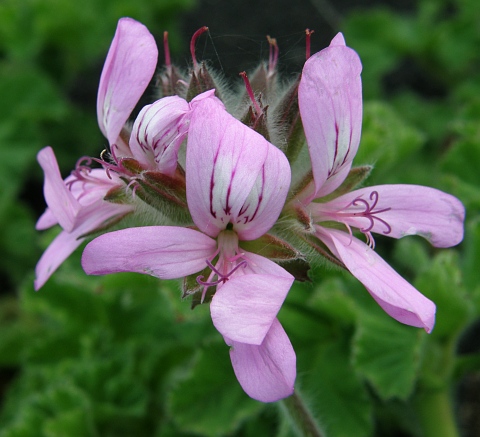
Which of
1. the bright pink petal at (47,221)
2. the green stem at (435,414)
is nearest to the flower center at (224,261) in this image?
the bright pink petal at (47,221)

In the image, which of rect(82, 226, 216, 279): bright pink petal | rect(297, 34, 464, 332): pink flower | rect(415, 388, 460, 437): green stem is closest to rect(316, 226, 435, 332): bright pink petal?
rect(297, 34, 464, 332): pink flower

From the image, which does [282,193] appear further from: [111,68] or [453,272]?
[453,272]

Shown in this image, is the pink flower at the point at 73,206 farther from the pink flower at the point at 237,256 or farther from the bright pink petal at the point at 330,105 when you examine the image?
the bright pink petal at the point at 330,105

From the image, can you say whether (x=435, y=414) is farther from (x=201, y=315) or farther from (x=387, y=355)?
(x=201, y=315)

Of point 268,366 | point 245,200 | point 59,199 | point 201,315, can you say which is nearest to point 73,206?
point 59,199

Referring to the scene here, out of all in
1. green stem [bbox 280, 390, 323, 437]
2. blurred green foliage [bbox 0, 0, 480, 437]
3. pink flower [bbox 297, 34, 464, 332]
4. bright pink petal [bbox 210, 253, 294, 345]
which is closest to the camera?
bright pink petal [bbox 210, 253, 294, 345]

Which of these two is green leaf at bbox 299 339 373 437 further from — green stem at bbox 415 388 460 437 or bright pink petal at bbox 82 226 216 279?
bright pink petal at bbox 82 226 216 279
